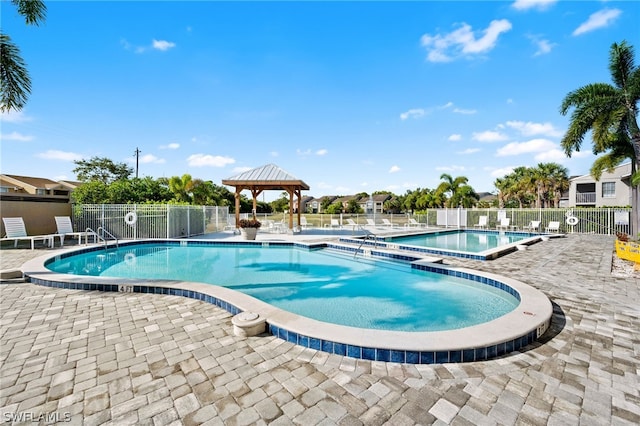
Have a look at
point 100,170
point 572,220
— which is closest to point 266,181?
point 572,220

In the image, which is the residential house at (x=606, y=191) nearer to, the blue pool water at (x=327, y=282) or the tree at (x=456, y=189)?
the tree at (x=456, y=189)

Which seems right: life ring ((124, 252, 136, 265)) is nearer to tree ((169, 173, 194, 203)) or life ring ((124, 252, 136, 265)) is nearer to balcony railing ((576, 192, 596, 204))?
tree ((169, 173, 194, 203))

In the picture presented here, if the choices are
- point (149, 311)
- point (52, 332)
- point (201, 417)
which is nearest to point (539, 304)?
point (201, 417)

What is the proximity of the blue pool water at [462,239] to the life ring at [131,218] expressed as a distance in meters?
12.4

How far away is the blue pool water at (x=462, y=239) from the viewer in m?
14.5

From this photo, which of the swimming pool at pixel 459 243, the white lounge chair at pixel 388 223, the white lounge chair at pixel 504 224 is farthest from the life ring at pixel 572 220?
the white lounge chair at pixel 388 223

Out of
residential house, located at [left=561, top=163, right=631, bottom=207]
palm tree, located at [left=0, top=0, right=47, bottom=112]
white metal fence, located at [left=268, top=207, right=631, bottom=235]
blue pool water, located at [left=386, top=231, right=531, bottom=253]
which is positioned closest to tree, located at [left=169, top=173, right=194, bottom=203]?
white metal fence, located at [left=268, top=207, right=631, bottom=235]

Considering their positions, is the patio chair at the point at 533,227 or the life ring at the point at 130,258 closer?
the life ring at the point at 130,258

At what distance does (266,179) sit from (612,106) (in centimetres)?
1583

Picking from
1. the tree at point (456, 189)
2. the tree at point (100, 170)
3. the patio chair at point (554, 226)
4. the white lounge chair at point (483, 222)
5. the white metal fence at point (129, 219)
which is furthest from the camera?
the tree at point (100, 170)

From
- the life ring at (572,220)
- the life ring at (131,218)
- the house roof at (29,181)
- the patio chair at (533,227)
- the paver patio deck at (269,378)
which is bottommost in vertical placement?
the paver patio deck at (269,378)

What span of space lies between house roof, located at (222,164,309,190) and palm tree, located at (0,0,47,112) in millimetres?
8349

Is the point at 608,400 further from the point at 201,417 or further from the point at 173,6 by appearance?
the point at 173,6

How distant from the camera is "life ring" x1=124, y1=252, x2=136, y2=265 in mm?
9531
